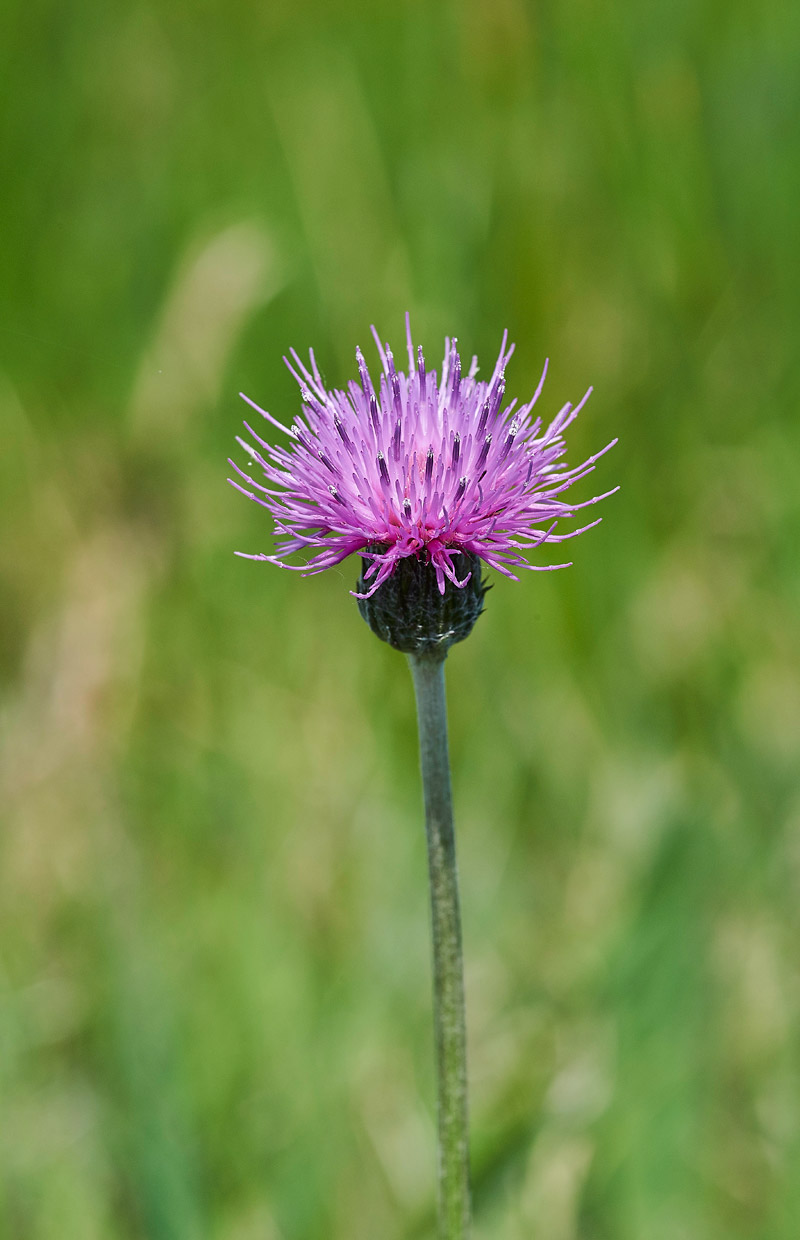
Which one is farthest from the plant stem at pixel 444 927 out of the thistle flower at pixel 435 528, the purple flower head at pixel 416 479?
the purple flower head at pixel 416 479

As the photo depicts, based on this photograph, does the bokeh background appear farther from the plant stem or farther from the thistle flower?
the thistle flower

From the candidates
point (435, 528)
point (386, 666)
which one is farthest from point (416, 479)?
point (386, 666)

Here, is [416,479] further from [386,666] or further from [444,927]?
[386,666]

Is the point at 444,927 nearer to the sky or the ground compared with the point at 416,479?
nearer to the ground

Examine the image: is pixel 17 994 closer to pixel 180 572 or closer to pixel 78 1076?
pixel 78 1076

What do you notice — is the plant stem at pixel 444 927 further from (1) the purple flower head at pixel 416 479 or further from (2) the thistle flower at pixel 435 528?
(1) the purple flower head at pixel 416 479

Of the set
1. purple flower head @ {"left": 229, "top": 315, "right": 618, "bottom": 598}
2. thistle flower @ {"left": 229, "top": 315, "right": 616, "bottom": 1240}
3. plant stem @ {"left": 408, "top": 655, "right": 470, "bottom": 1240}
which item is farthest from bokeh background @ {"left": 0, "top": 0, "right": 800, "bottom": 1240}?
purple flower head @ {"left": 229, "top": 315, "right": 618, "bottom": 598}
